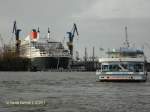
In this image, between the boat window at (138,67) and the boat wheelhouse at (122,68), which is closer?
the boat wheelhouse at (122,68)

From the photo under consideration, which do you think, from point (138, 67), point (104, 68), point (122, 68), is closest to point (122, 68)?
point (122, 68)

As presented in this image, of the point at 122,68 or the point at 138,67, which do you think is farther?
the point at 138,67

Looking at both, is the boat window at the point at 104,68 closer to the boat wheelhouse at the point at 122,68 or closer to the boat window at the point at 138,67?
the boat wheelhouse at the point at 122,68

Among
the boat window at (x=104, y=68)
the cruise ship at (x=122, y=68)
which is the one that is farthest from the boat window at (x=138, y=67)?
the boat window at (x=104, y=68)

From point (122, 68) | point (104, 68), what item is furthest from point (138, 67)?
point (104, 68)

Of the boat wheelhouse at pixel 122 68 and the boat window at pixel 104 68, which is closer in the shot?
the boat wheelhouse at pixel 122 68

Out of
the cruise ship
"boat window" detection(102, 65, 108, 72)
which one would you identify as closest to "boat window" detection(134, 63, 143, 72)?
the cruise ship

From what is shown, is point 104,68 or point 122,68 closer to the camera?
point 122,68

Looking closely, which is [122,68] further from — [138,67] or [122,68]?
[138,67]

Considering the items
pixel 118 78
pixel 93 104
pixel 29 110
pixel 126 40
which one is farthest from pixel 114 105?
pixel 126 40

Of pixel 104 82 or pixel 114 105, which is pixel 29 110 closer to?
pixel 114 105

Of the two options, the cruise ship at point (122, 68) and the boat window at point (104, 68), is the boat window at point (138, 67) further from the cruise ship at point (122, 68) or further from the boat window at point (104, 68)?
the boat window at point (104, 68)

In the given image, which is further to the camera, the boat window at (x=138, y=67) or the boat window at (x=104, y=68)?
the boat window at (x=104, y=68)

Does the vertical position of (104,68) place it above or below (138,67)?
below
